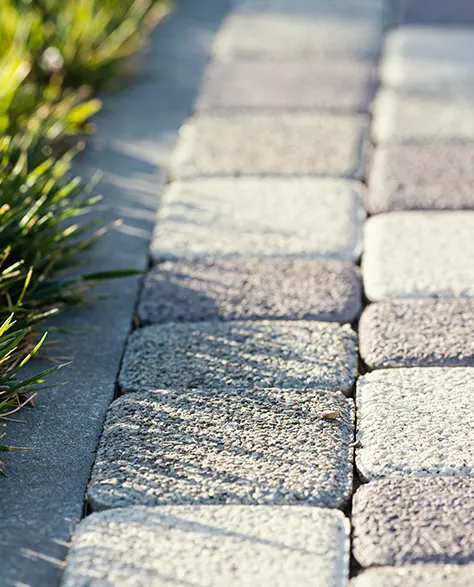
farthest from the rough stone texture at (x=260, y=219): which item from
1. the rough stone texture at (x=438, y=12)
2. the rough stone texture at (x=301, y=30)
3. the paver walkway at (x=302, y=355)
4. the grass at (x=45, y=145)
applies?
the rough stone texture at (x=438, y=12)

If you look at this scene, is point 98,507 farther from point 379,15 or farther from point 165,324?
point 379,15

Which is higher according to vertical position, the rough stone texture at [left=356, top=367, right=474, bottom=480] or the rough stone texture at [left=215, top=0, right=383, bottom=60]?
the rough stone texture at [left=356, top=367, right=474, bottom=480]

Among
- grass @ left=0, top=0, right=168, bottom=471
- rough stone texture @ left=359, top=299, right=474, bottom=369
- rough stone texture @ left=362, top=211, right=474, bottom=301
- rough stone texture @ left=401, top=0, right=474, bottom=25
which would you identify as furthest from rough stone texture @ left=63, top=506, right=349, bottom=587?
rough stone texture @ left=401, top=0, right=474, bottom=25

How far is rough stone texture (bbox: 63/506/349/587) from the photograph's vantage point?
123 centimetres

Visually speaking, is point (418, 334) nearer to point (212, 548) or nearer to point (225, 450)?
point (225, 450)

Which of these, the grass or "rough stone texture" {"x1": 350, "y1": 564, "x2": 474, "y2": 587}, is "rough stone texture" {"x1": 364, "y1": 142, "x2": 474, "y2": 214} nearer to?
the grass

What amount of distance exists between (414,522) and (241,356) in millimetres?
515

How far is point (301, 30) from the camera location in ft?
11.0

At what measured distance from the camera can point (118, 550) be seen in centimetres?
128

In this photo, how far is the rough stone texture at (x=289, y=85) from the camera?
9.21ft

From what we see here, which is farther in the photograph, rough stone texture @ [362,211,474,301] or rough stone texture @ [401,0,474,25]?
rough stone texture @ [401,0,474,25]

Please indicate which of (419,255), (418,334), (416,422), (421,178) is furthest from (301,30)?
(416,422)

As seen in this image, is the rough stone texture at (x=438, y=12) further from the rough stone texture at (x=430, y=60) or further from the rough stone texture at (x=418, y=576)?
the rough stone texture at (x=418, y=576)

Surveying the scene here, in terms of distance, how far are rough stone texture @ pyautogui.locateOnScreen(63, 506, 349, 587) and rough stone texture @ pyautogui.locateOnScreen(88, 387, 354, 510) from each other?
0.03m
